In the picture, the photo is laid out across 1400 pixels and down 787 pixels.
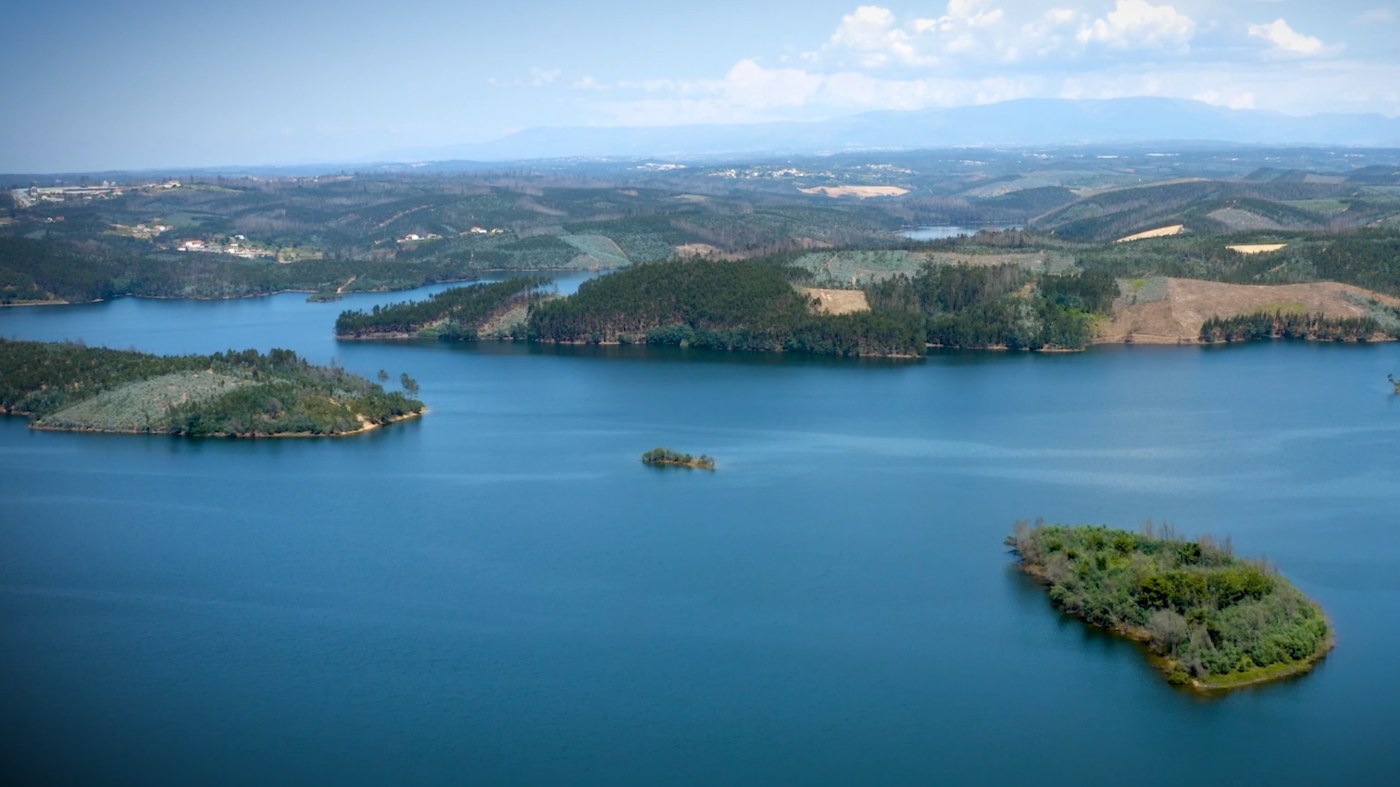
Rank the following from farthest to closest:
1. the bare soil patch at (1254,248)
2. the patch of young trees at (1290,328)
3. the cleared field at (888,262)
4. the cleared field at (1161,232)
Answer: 1. the cleared field at (1161,232)
2. the bare soil patch at (1254,248)
3. the cleared field at (888,262)
4. the patch of young trees at (1290,328)

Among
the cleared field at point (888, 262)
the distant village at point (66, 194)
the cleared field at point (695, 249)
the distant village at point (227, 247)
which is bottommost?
the cleared field at point (695, 249)

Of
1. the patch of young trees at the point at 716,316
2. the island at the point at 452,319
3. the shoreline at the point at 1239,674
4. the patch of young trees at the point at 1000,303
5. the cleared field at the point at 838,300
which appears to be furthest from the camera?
the island at the point at 452,319

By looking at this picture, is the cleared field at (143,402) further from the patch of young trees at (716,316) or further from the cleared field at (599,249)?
the cleared field at (599,249)

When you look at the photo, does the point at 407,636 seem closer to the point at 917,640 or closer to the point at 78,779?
the point at 78,779

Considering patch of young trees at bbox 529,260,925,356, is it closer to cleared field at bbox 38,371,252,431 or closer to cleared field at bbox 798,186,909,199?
cleared field at bbox 38,371,252,431

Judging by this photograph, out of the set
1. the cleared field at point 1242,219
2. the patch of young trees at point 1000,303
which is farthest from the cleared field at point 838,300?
the cleared field at point 1242,219

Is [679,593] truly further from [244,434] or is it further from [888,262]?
[888,262]

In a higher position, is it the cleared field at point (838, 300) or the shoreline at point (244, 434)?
the cleared field at point (838, 300)

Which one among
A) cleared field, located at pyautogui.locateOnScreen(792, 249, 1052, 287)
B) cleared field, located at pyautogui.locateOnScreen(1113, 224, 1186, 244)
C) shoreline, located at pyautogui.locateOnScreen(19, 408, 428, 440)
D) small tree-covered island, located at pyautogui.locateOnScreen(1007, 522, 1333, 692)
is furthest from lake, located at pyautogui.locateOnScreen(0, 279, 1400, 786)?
cleared field, located at pyautogui.locateOnScreen(1113, 224, 1186, 244)
